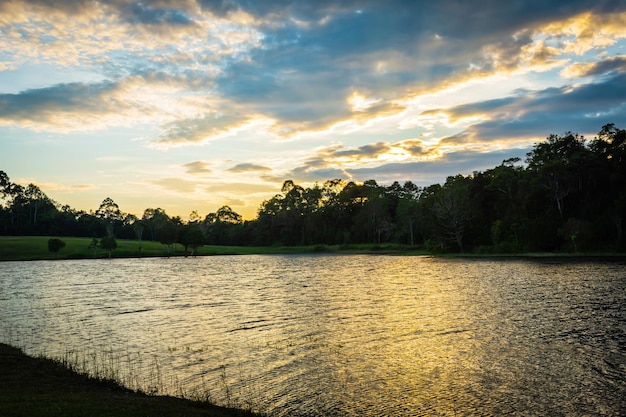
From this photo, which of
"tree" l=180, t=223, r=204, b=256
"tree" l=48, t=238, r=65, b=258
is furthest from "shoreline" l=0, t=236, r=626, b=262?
"tree" l=180, t=223, r=204, b=256

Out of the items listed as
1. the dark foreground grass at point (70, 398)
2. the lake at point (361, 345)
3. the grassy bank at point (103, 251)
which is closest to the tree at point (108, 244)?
the grassy bank at point (103, 251)

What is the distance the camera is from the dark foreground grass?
517 inches

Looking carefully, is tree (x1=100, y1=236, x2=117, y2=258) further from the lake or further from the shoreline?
the lake

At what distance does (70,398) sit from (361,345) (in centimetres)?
1543

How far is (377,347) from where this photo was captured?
25.2m

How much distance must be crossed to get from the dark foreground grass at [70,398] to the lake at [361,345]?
1649 mm

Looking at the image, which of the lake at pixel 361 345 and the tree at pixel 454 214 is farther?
the tree at pixel 454 214

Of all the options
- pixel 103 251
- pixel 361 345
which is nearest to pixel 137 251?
pixel 103 251

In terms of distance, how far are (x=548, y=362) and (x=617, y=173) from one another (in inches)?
4217

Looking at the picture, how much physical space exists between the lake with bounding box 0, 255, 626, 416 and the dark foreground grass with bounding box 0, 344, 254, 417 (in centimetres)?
165

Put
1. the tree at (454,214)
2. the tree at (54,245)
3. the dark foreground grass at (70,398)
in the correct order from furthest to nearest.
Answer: the tree at (54,245), the tree at (454,214), the dark foreground grass at (70,398)

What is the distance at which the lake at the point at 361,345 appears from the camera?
17.1m

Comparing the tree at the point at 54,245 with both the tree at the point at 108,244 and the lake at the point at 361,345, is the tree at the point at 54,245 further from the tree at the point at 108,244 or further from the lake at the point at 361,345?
the lake at the point at 361,345

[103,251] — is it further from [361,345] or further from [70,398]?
[70,398]
